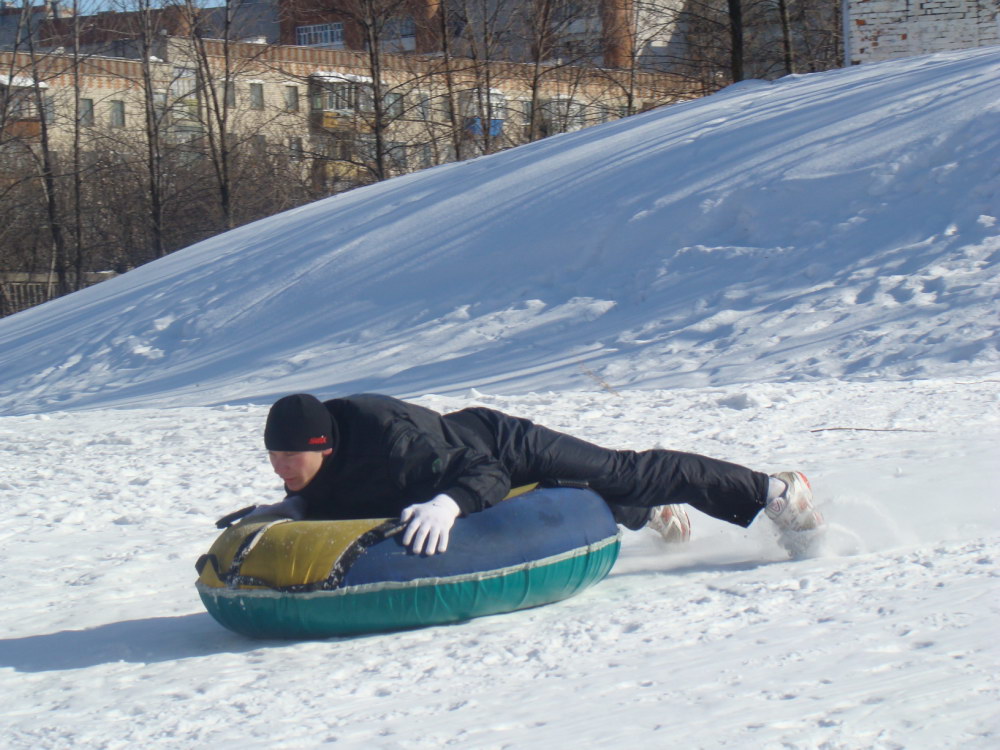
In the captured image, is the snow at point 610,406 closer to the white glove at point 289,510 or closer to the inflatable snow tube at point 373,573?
the inflatable snow tube at point 373,573

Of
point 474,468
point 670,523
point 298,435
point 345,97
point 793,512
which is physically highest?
point 345,97

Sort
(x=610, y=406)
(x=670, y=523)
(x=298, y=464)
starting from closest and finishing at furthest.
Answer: (x=298, y=464)
(x=670, y=523)
(x=610, y=406)

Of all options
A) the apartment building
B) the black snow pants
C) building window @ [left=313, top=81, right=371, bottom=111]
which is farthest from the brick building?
the black snow pants

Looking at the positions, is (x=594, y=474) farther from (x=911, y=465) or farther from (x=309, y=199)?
(x=309, y=199)

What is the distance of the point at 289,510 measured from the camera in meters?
4.22

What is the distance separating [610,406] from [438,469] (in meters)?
5.01

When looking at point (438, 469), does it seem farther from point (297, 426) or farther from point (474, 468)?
point (297, 426)

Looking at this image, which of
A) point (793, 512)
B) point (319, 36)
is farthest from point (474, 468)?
point (319, 36)

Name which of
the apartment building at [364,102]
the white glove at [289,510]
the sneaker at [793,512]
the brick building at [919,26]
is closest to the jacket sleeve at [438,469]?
the white glove at [289,510]

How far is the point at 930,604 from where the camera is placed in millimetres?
3691

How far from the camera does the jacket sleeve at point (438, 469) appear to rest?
3971 mm

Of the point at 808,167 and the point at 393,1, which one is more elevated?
the point at 393,1

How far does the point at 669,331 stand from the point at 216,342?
17.7 feet

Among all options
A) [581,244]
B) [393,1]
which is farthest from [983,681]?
[393,1]
